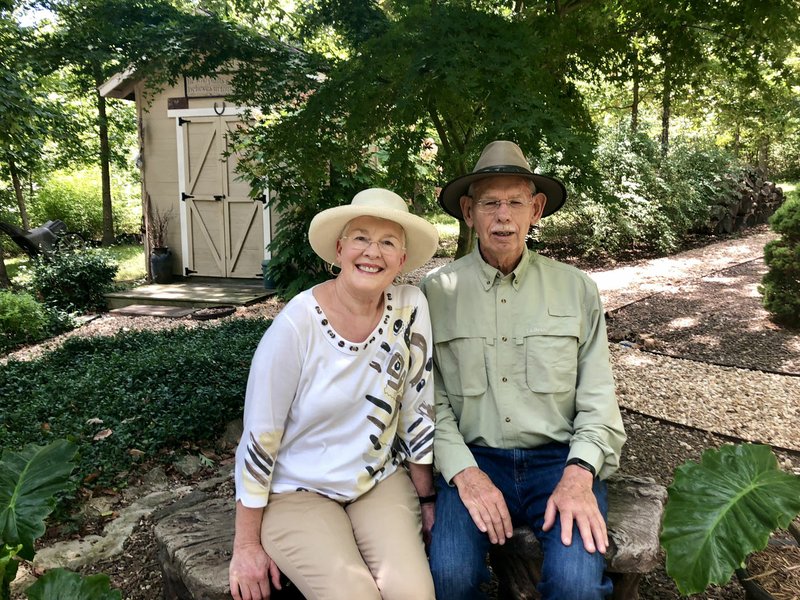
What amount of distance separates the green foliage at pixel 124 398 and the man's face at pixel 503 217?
222 cm

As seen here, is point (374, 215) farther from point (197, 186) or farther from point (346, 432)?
point (197, 186)

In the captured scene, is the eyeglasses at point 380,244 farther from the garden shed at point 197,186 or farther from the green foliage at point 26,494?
the garden shed at point 197,186

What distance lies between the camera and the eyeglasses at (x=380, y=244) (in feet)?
6.64

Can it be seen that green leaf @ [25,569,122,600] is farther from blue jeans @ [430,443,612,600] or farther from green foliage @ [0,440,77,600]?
blue jeans @ [430,443,612,600]

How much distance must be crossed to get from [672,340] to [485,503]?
4.70m

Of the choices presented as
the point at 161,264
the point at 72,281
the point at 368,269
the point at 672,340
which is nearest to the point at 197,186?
the point at 161,264

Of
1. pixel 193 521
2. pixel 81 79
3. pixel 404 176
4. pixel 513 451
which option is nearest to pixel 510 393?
pixel 513 451

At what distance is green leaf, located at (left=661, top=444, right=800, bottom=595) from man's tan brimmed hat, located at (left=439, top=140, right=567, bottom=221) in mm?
1058

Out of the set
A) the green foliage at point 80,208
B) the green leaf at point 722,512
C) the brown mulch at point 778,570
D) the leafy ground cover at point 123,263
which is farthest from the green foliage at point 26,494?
the green foliage at point 80,208

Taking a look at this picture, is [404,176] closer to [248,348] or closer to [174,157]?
[248,348]

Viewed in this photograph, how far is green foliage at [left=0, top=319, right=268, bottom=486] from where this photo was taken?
12.0 ft

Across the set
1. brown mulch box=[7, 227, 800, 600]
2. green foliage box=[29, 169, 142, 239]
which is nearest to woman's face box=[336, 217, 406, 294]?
brown mulch box=[7, 227, 800, 600]

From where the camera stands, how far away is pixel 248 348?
5.32 m

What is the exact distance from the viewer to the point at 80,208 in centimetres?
1695
